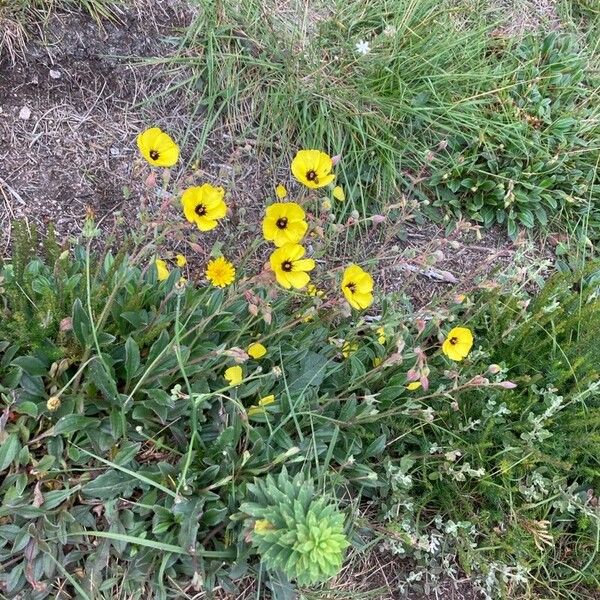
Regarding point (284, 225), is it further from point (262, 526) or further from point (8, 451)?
point (8, 451)

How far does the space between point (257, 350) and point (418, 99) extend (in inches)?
56.3

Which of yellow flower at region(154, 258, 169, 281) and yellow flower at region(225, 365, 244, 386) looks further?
yellow flower at region(154, 258, 169, 281)

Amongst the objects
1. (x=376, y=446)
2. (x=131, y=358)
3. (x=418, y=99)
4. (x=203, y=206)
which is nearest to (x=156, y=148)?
(x=203, y=206)

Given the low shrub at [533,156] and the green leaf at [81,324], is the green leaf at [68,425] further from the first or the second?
the low shrub at [533,156]

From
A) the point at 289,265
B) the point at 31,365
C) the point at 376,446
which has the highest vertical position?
the point at 289,265

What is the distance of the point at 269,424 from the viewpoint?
1.89m

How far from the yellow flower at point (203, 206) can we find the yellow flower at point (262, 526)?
0.77m

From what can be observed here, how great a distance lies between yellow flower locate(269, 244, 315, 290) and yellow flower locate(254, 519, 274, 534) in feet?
1.99

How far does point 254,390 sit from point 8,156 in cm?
127

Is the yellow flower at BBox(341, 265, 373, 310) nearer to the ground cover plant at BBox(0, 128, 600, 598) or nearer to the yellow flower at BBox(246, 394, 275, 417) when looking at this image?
the ground cover plant at BBox(0, 128, 600, 598)

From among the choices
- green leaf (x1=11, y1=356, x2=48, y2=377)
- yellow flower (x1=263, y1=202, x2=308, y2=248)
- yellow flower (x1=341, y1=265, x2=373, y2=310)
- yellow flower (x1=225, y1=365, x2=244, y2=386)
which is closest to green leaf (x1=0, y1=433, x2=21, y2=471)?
green leaf (x1=11, y1=356, x2=48, y2=377)

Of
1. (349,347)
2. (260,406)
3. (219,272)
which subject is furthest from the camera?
(349,347)

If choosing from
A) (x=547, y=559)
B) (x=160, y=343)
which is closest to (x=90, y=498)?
(x=160, y=343)

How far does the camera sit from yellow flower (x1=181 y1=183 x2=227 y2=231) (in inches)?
66.5
